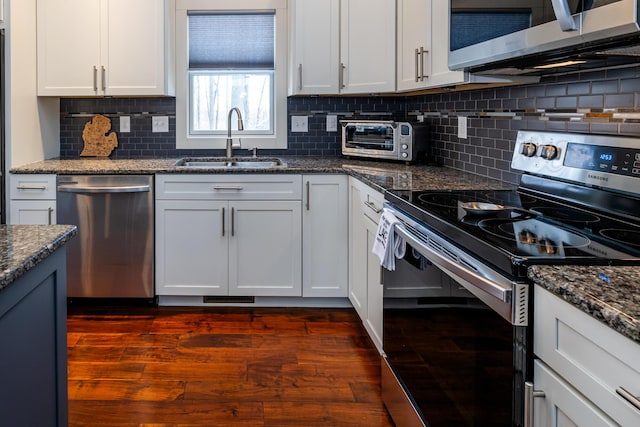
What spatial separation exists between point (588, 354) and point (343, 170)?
2.62 m

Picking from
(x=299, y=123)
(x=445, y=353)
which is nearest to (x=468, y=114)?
(x=299, y=123)

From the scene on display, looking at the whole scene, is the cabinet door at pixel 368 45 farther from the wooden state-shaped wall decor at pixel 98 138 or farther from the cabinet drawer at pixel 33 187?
the cabinet drawer at pixel 33 187

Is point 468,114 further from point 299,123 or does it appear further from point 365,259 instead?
point 299,123

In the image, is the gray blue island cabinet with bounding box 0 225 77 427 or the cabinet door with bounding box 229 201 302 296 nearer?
the gray blue island cabinet with bounding box 0 225 77 427

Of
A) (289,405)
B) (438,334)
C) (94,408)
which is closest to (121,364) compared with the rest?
(94,408)

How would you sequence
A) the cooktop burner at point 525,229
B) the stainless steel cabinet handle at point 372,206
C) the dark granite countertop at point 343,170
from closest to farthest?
the cooktop burner at point 525,229
the dark granite countertop at point 343,170
the stainless steel cabinet handle at point 372,206

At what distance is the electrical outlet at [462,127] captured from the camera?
3266mm

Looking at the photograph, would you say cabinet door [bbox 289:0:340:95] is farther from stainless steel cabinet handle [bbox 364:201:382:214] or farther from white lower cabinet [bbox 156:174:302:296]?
stainless steel cabinet handle [bbox 364:201:382:214]

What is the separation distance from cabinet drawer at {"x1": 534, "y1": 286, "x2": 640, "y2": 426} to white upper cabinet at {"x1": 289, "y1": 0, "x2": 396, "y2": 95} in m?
2.66

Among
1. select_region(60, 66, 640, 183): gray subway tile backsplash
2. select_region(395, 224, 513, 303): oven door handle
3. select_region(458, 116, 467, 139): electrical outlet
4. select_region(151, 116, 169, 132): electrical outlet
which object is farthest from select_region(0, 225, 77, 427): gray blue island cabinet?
select_region(151, 116, 169, 132): electrical outlet

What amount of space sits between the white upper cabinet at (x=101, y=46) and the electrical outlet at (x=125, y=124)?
356mm

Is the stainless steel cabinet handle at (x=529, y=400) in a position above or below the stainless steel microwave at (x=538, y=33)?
below

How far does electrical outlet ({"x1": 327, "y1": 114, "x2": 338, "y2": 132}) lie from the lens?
170 inches

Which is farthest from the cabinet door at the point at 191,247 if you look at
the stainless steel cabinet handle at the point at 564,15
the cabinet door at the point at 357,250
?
the stainless steel cabinet handle at the point at 564,15
